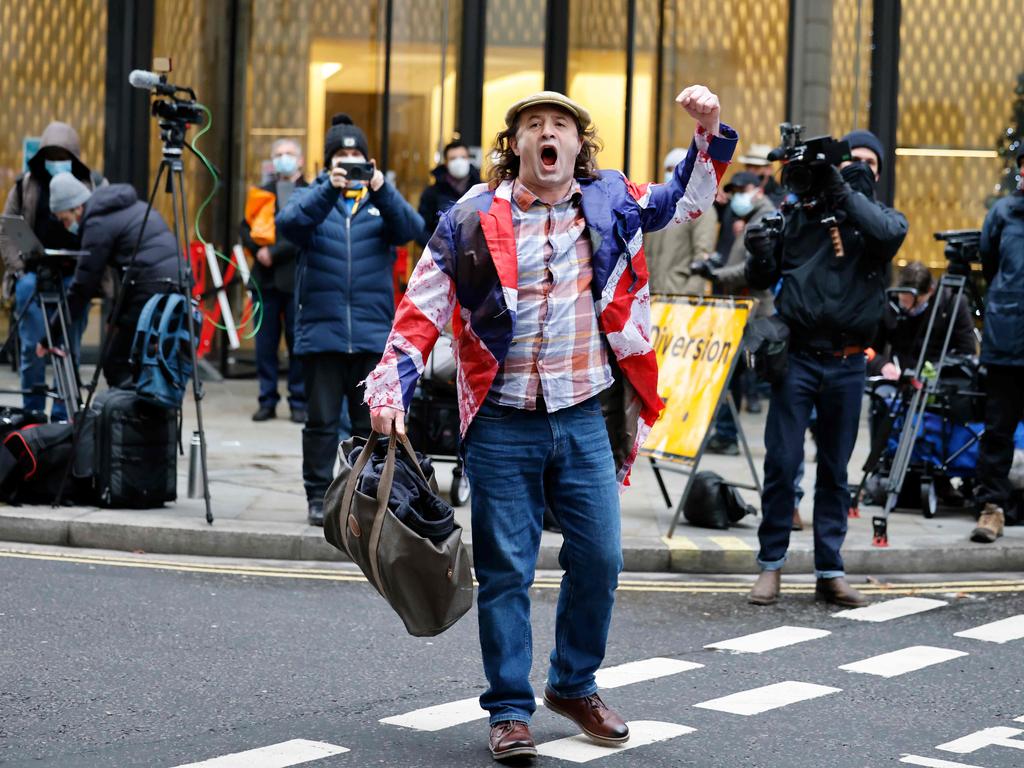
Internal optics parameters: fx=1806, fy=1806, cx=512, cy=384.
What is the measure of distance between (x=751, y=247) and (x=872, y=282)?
0.54 metres

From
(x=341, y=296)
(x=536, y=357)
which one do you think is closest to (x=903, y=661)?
(x=536, y=357)

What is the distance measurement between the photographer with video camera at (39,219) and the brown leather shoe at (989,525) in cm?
554

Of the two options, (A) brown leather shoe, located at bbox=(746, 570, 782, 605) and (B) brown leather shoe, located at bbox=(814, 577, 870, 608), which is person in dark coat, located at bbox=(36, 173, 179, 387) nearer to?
(A) brown leather shoe, located at bbox=(746, 570, 782, 605)

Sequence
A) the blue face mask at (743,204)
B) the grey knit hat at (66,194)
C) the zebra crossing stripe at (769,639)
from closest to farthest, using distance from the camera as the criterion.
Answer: the zebra crossing stripe at (769,639) < the grey knit hat at (66,194) < the blue face mask at (743,204)

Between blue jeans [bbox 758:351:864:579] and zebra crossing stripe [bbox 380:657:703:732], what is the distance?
4.43 feet

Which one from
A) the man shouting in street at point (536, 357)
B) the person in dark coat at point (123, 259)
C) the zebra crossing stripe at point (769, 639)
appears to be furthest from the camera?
the person in dark coat at point (123, 259)

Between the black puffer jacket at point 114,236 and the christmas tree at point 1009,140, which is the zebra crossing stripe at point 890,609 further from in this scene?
the christmas tree at point 1009,140

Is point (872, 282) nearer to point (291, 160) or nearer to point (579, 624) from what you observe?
point (579, 624)

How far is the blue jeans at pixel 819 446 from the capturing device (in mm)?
7590

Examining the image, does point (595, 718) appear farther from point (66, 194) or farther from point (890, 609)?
point (66, 194)

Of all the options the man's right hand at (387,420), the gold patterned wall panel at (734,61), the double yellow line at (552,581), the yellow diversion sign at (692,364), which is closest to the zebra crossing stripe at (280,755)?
the man's right hand at (387,420)

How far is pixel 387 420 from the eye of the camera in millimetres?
5078

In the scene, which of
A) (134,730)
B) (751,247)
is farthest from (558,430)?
(751,247)

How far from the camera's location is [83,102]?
53.3 feet
